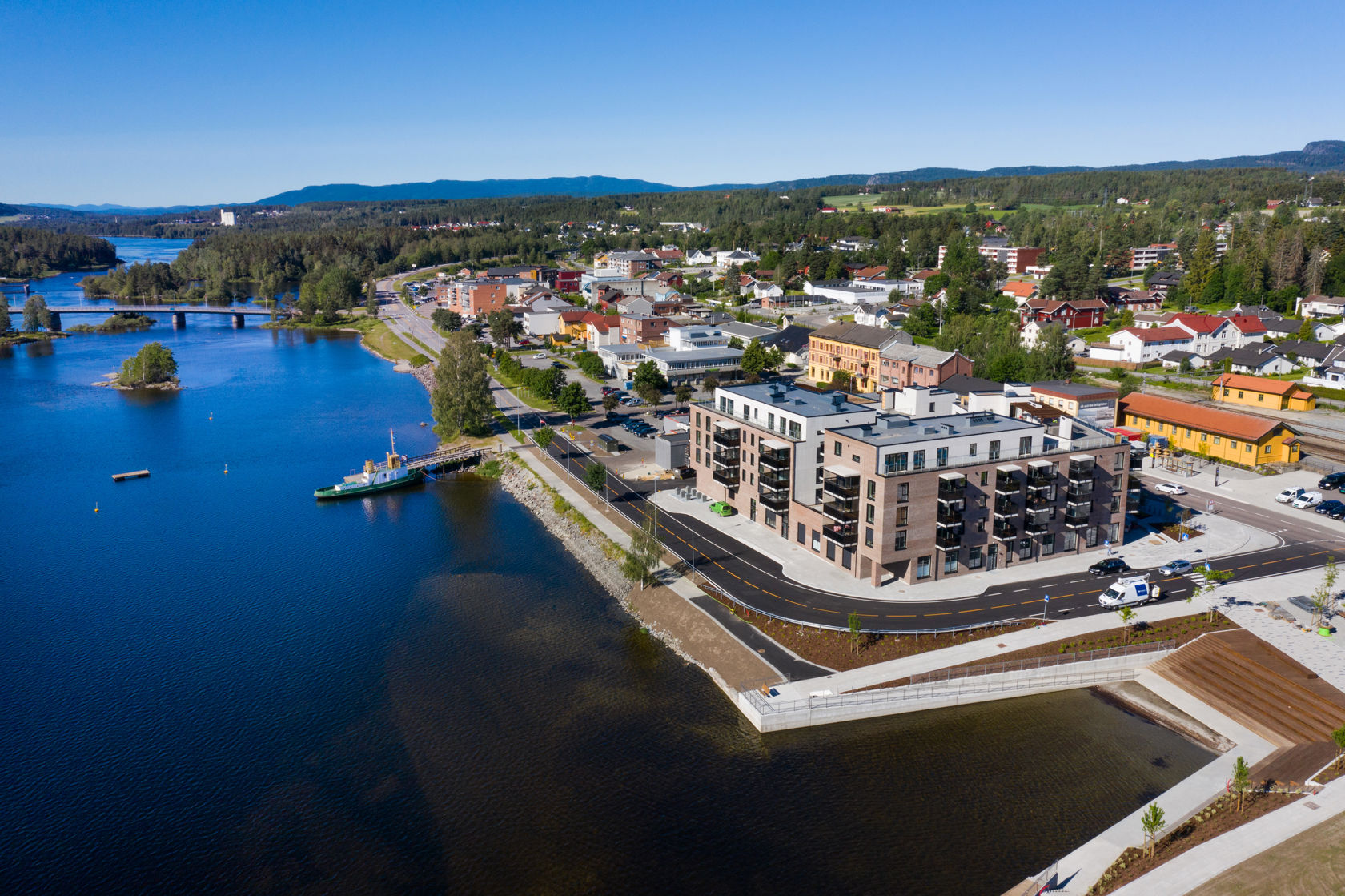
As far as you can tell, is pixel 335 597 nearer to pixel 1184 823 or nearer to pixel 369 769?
→ pixel 369 769

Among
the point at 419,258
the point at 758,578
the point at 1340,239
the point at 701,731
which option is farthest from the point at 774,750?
the point at 419,258

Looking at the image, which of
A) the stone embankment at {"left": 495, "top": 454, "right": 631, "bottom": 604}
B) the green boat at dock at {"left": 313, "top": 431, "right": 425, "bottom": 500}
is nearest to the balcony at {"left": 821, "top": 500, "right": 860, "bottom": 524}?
the stone embankment at {"left": 495, "top": 454, "right": 631, "bottom": 604}

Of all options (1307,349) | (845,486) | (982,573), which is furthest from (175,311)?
(1307,349)

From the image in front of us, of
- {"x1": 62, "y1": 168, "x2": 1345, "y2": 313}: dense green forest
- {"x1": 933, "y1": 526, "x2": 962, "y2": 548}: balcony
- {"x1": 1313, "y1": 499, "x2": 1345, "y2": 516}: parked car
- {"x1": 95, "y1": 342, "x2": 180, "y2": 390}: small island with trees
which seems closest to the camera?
{"x1": 933, "y1": 526, "x2": 962, "y2": 548}: balcony

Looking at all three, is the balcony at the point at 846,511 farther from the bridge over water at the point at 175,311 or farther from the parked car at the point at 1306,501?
the bridge over water at the point at 175,311

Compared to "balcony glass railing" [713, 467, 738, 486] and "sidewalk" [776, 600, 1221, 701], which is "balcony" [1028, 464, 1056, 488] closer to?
"sidewalk" [776, 600, 1221, 701]

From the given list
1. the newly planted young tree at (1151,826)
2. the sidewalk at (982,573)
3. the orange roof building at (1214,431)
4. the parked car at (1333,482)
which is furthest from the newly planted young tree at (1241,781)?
the orange roof building at (1214,431)
